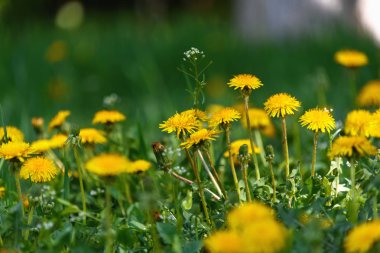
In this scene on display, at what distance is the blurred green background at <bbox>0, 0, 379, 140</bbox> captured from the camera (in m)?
4.33

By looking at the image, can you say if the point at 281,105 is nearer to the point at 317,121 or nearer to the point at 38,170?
the point at 317,121

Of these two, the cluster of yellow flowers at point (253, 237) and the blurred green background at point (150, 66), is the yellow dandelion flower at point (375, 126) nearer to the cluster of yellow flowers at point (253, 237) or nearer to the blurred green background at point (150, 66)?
the cluster of yellow flowers at point (253, 237)

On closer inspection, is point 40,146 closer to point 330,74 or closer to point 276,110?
point 276,110

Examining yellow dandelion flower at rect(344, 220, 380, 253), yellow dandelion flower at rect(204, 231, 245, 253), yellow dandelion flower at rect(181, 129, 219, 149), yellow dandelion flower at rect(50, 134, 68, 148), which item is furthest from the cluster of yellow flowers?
yellow dandelion flower at rect(50, 134, 68, 148)

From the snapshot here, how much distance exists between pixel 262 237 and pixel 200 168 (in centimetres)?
94

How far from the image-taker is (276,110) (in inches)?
60.4

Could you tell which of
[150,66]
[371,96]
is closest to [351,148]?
[371,96]

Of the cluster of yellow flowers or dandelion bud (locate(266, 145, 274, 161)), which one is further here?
dandelion bud (locate(266, 145, 274, 161))

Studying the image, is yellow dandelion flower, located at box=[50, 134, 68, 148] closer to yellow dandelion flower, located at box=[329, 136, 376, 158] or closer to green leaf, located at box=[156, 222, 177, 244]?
green leaf, located at box=[156, 222, 177, 244]

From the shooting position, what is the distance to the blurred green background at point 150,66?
4.33 metres

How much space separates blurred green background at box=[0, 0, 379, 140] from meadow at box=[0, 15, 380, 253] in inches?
1.2

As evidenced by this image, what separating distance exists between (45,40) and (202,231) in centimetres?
495

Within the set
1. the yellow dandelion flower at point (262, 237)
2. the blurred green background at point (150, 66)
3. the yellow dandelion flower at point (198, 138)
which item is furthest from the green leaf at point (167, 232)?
the blurred green background at point (150, 66)

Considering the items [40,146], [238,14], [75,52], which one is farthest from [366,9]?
[40,146]
